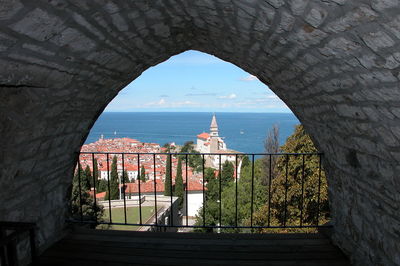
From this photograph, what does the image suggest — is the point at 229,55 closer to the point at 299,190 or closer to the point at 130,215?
the point at 299,190

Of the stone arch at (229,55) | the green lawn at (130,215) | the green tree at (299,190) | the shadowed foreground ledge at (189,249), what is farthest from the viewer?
the green lawn at (130,215)

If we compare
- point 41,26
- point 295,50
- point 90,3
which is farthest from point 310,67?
point 41,26

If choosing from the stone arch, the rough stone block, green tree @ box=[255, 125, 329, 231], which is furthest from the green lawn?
the rough stone block

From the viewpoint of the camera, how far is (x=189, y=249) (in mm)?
3227

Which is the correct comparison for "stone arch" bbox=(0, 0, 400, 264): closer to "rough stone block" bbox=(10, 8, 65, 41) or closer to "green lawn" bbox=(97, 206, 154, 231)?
"rough stone block" bbox=(10, 8, 65, 41)

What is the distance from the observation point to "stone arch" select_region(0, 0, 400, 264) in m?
1.39

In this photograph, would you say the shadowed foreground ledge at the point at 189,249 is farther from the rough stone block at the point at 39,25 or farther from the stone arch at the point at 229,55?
the rough stone block at the point at 39,25

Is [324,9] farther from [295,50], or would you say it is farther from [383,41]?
[295,50]

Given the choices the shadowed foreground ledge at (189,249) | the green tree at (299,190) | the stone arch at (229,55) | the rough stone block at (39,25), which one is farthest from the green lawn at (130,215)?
the rough stone block at (39,25)

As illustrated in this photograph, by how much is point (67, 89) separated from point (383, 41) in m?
2.13

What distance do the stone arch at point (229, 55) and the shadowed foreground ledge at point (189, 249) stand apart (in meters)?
0.25

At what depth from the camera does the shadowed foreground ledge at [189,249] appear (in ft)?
9.82

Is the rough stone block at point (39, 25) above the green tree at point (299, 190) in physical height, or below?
above

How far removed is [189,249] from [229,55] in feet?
6.82
